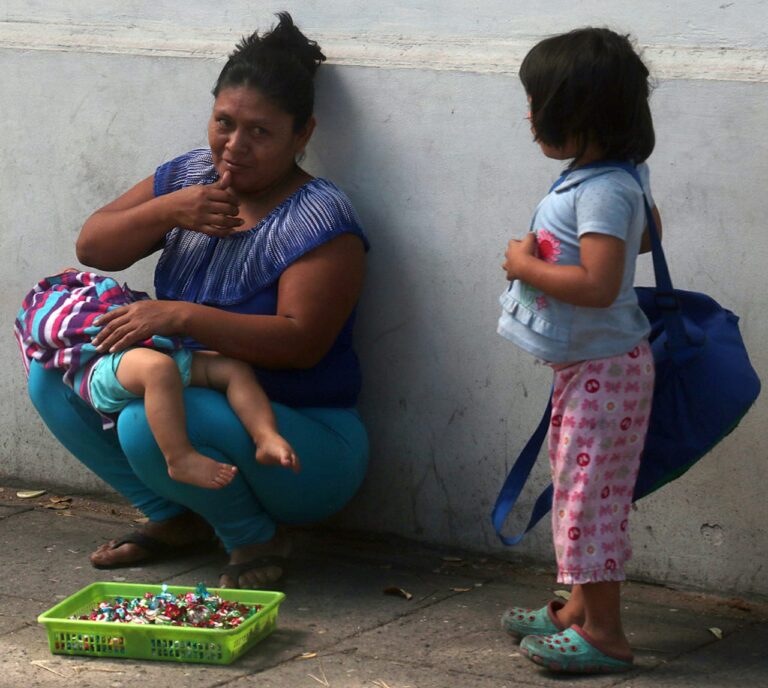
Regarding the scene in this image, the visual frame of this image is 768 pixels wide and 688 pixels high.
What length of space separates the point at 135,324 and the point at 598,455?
53.2 inches

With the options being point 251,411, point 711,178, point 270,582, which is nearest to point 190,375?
point 251,411

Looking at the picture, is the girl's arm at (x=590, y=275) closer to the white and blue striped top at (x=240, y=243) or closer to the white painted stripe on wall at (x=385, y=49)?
the white painted stripe on wall at (x=385, y=49)

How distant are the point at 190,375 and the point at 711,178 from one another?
1488mm

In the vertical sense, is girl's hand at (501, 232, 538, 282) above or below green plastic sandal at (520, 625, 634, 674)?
above

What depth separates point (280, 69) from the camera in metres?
4.22

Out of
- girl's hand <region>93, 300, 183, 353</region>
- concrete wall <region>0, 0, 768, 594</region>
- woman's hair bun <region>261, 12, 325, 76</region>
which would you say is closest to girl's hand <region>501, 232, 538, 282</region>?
concrete wall <region>0, 0, 768, 594</region>

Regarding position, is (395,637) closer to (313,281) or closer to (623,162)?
(313,281)

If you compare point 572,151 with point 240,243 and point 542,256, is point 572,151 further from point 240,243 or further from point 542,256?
point 240,243

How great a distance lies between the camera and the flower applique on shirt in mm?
3439

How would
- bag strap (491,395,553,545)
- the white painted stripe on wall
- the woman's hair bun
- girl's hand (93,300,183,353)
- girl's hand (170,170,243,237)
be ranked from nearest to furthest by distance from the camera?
bag strap (491,395,553,545) → the white painted stripe on wall → girl's hand (93,300,183,353) → girl's hand (170,170,243,237) → the woman's hair bun

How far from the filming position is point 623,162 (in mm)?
3424

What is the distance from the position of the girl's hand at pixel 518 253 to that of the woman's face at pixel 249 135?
1010mm

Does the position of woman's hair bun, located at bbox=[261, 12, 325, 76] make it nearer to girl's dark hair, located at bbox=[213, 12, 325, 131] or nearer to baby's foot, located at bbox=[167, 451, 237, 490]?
girl's dark hair, located at bbox=[213, 12, 325, 131]

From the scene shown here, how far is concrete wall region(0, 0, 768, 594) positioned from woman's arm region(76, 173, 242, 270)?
0.37m
